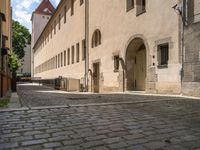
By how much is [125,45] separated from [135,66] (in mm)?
1388

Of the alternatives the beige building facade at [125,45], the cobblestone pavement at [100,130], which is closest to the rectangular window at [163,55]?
the beige building facade at [125,45]

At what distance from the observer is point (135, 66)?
15094 mm

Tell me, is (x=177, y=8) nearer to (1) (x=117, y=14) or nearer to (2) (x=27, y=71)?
(1) (x=117, y=14)

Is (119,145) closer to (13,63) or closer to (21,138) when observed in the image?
(21,138)

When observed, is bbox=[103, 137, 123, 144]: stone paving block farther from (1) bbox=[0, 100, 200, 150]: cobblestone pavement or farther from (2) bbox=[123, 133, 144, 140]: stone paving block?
(2) bbox=[123, 133, 144, 140]: stone paving block

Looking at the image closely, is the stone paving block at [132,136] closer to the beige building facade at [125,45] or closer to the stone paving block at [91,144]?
the stone paving block at [91,144]

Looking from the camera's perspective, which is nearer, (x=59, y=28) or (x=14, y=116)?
(x=14, y=116)

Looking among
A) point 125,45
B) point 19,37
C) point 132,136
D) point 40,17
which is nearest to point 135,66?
point 125,45

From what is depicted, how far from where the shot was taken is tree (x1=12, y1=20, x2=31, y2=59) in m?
50.2

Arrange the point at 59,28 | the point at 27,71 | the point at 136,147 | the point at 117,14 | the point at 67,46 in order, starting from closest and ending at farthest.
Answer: the point at 136,147, the point at 117,14, the point at 67,46, the point at 59,28, the point at 27,71

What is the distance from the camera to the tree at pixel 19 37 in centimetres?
5022

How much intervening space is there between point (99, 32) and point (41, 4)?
50.3 m

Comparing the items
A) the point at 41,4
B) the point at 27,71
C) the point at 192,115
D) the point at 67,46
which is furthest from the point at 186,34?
the point at 27,71

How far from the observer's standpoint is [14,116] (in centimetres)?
545
